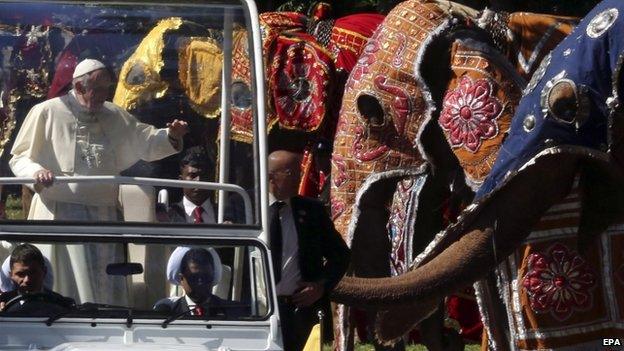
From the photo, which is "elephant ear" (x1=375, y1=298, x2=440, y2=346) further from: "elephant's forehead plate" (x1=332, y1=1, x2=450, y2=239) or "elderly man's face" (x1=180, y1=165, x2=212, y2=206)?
"elderly man's face" (x1=180, y1=165, x2=212, y2=206)

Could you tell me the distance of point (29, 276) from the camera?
22.9 feet

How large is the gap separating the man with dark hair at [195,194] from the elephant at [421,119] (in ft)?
7.24

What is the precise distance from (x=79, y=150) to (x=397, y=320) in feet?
7.29

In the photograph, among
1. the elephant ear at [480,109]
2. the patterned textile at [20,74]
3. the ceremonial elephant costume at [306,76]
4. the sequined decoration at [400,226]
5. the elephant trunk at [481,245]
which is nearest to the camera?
the patterned textile at [20,74]

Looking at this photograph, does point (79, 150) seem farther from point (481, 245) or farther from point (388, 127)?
point (388, 127)

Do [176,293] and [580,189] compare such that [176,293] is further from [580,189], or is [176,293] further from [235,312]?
[580,189]

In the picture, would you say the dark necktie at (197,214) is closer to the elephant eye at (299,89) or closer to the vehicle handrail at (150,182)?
the vehicle handrail at (150,182)

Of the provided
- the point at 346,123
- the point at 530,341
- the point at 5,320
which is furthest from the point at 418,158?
the point at 5,320

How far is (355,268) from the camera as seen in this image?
392 inches

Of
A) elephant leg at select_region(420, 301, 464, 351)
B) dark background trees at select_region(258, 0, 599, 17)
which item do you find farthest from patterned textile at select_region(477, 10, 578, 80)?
elephant leg at select_region(420, 301, 464, 351)

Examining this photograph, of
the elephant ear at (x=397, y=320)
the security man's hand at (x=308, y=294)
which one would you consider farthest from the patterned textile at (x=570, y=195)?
the security man's hand at (x=308, y=294)

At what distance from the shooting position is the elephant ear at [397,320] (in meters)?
8.97

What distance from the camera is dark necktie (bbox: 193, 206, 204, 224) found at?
7.16 metres

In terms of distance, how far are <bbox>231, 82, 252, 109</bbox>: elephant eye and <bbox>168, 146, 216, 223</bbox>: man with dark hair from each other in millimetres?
238
